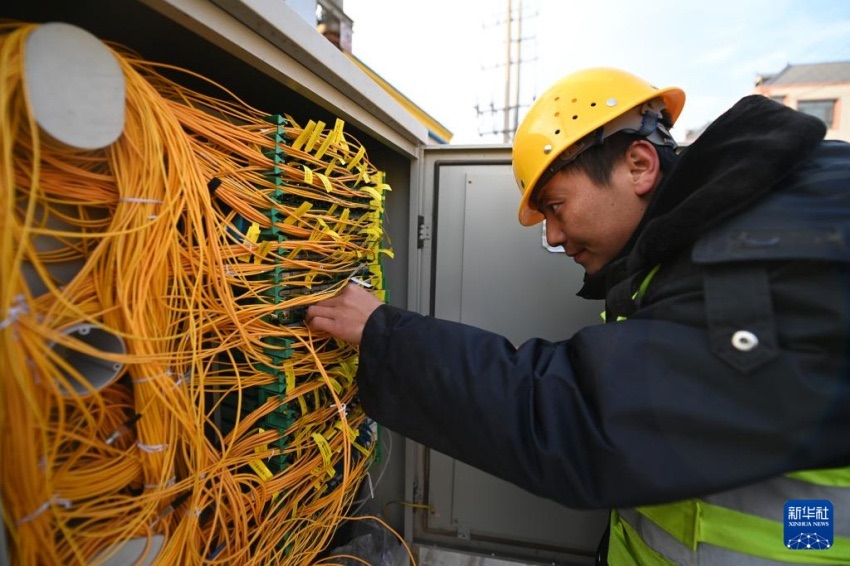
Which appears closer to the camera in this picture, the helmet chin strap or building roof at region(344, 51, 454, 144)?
the helmet chin strap

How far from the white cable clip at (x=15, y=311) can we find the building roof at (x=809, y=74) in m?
18.2

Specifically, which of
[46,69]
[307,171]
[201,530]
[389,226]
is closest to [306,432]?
[201,530]

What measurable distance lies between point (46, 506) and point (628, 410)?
848 millimetres

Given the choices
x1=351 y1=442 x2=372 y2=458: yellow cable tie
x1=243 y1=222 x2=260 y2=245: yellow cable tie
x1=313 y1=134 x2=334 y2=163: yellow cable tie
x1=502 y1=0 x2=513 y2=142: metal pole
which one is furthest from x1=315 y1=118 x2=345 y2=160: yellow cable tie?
x1=502 y1=0 x2=513 y2=142: metal pole

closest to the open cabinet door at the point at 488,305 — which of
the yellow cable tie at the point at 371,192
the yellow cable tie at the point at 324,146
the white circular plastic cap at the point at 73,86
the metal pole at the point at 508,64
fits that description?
the yellow cable tie at the point at 371,192

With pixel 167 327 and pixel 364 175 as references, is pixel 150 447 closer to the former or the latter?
pixel 167 327

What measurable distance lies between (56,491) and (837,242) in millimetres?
1192

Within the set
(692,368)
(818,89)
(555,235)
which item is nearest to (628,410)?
(692,368)

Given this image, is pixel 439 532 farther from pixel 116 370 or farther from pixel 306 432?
pixel 116 370

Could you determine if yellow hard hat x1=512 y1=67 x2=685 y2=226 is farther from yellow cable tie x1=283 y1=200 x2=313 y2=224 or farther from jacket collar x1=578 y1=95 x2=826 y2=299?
yellow cable tie x1=283 y1=200 x2=313 y2=224

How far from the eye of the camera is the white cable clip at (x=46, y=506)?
0.50 meters

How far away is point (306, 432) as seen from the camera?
39.3 inches

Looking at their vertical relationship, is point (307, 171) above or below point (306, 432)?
above

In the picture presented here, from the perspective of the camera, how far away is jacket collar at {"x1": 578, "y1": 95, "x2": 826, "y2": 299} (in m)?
0.66
